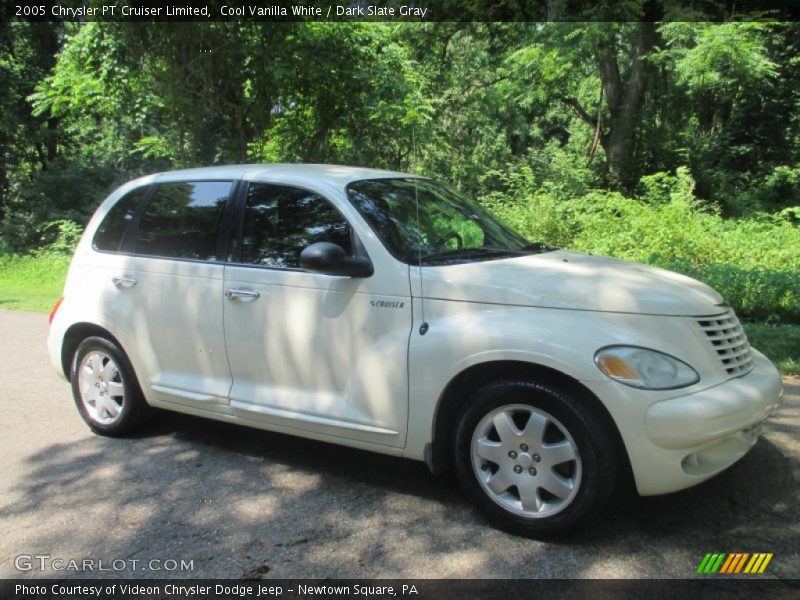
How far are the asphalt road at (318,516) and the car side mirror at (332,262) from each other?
1.28m

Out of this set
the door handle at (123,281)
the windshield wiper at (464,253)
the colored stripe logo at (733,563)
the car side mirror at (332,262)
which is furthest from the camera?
the door handle at (123,281)

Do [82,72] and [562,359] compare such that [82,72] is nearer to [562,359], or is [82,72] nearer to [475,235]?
[475,235]

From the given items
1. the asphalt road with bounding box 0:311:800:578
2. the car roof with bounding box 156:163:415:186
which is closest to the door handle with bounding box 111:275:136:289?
the car roof with bounding box 156:163:415:186

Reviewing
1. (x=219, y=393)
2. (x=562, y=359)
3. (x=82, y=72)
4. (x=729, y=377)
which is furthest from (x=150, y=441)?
(x=82, y=72)

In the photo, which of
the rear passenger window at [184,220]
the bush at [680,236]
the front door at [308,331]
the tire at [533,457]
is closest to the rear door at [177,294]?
the rear passenger window at [184,220]

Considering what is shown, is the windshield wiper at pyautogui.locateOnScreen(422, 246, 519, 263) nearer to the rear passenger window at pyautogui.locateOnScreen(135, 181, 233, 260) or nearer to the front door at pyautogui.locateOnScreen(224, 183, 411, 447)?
the front door at pyautogui.locateOnScreen(224, 183, 411, 447)

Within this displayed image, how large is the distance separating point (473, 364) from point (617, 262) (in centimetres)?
129

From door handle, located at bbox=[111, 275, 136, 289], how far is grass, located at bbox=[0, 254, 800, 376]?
5.31 meters

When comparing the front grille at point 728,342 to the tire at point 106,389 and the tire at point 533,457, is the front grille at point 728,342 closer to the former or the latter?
the tire at point 533,457

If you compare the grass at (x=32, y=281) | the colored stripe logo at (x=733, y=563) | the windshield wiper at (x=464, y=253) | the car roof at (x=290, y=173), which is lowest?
the grass at (x=32, y=281)

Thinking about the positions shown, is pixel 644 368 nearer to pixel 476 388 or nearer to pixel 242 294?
pixel 476 388

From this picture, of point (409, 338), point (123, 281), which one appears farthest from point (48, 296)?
point (409, 338)

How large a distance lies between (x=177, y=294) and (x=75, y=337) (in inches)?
48.4

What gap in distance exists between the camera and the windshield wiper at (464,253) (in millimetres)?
3814
